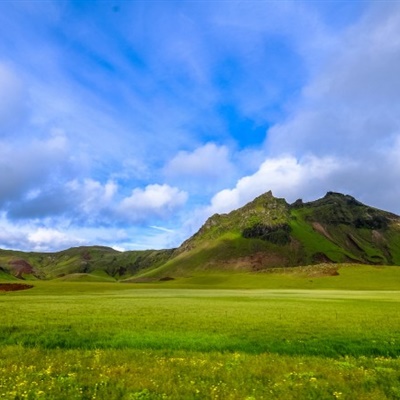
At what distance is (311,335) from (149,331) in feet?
Result: 38.7

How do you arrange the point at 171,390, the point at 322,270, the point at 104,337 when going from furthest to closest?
1. the point at 322,270
2. the point at 104,337
3. the point at 171,390

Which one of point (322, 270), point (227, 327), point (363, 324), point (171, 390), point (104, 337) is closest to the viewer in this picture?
point (171, 390)

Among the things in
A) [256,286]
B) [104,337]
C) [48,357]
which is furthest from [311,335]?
[256,286]

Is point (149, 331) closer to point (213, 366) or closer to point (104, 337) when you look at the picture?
point (104, 337)

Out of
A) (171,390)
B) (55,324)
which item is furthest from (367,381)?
(55,324)

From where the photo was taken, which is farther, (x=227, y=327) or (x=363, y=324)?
(x=363, y=324)

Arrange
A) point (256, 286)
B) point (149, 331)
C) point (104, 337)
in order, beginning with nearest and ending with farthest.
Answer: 1. point (104, 337)
2. point (149, 331)
3. point (256, 286)

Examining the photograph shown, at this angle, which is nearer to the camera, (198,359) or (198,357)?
(198,359)

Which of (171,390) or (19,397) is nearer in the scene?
(19,397)

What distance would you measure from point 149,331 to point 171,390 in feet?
47.3

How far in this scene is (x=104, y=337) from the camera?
2720cm

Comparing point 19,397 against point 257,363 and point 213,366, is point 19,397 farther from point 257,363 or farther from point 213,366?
point 257,363

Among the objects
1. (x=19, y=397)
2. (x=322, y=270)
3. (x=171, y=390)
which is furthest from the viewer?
(x=322, y=270)

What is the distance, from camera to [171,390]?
15273 mm
